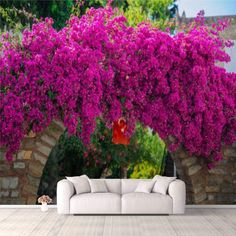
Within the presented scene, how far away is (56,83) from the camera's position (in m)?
8.10

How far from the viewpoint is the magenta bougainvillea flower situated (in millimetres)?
8125

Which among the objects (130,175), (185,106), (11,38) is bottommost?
(130,175)

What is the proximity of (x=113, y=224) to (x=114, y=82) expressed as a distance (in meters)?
2.48

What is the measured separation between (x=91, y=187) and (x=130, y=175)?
22.7 ft

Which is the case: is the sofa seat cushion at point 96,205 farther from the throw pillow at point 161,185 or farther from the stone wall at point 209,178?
the stone wall at point 209,178

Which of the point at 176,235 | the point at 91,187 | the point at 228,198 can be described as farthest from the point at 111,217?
the point at 228,198

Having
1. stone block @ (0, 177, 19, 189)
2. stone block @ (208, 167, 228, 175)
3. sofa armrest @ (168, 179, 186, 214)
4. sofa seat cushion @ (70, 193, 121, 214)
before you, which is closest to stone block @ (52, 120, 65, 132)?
stone block @ (0, 177, 19, 189)

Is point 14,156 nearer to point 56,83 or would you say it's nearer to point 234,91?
point 56,83

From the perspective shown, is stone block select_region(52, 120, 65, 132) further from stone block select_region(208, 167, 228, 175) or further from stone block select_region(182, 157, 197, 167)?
stone block select_region(208, 167, 228, 175)

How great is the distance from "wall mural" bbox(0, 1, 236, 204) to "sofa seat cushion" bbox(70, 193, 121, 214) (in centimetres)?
113

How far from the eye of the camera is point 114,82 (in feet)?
27.9

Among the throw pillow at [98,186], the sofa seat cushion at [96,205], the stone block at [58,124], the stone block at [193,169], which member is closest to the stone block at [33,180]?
the stone block at [58,124]

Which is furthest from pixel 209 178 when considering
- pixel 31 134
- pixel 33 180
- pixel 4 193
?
pixel 4 193

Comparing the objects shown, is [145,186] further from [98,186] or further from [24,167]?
[24,167]
